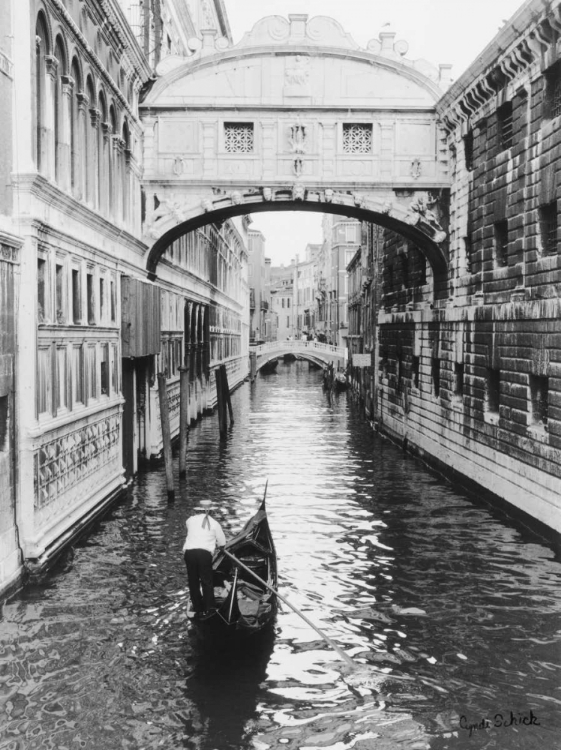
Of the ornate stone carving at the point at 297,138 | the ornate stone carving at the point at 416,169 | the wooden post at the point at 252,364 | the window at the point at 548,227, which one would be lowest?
the wooden post at the point at 252,364

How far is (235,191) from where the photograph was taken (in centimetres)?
2033

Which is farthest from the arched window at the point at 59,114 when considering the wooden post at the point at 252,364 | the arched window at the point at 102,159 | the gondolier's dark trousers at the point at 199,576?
the wooden post at the point at 252,364

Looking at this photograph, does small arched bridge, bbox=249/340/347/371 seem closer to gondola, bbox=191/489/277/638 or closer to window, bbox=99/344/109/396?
window, bbox=99/344/109/396

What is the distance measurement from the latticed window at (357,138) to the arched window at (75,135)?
26.3 ft

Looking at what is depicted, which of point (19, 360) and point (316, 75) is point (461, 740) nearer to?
point (19, 360)

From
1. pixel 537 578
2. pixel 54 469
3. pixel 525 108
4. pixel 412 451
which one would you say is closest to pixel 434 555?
pixel 537 578

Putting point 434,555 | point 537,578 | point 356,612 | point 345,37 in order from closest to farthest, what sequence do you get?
1. point 356,612
2. point 537,578
3. point 434,555
4. point 345,37

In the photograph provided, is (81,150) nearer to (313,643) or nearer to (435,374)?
(313,643)

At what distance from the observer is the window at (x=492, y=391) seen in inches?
662

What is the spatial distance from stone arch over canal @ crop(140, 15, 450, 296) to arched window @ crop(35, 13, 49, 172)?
8239 millimetres

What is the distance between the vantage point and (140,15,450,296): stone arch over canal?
65.8ft

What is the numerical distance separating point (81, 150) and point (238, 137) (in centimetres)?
688

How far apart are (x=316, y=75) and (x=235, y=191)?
10.2ft
